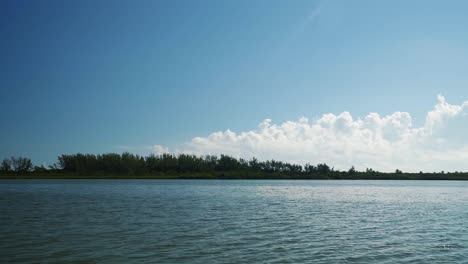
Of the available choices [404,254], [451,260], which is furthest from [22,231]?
[451,260]

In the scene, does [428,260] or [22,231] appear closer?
[428,260]

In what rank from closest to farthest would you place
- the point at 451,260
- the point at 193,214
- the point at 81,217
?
1. the point at 451,260
2. the point at 81,217
3. the point at 193,214

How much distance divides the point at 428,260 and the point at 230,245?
9.28 meters

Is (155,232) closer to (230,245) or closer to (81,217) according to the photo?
(230,245)

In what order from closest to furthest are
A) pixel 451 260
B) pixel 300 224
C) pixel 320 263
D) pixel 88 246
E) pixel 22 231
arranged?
pixel 320 263
pixel 451 260
pixel 88 246
pixel 22 231
pixel 300 224

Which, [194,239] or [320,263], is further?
[194,239]

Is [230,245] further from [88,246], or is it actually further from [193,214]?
[193,214]

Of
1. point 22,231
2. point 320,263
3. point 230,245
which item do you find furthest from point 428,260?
point 22,231

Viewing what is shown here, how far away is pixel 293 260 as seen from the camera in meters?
18.6

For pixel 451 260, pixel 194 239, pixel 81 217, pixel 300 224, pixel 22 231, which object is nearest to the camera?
pixel 451 260

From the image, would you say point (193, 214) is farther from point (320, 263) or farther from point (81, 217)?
point (320, 263)

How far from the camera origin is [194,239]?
24.1m

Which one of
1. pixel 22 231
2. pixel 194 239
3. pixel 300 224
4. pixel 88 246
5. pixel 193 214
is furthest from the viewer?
pixel 193 214

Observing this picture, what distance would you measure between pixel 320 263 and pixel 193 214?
2176cm
